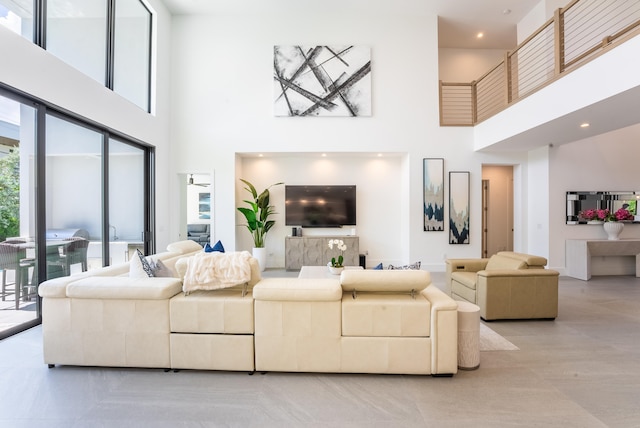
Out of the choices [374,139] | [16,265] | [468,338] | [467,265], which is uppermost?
[374,139]

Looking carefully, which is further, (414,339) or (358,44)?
(358,44)

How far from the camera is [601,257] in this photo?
609 cm

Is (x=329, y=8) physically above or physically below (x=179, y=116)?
above

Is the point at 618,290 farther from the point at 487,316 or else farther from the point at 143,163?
the point at 143,163

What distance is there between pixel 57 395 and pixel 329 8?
7.36 m

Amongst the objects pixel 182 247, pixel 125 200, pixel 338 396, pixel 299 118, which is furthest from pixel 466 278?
pixel 125 200

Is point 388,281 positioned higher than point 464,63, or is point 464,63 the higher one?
point 464,63

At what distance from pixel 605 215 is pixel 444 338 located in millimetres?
6159

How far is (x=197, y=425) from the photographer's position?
5.93 ft

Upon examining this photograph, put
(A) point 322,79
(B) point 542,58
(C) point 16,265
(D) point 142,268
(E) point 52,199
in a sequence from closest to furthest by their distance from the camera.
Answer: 1. (D) point 142,268
2. (C) point 16,265
3. (E) point 52,199
4. (B) point 542,58
5. (A) point 322,79

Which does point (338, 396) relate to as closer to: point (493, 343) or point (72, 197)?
point (493, 343)

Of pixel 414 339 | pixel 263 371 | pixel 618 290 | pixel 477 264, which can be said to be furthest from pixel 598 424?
pixel 618 290

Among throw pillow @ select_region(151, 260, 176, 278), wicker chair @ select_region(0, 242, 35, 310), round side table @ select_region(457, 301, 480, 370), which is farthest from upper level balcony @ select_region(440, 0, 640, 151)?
wicker chair @ select_region(0, 242, 35, 310)

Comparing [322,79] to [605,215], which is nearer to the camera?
[605,215]
